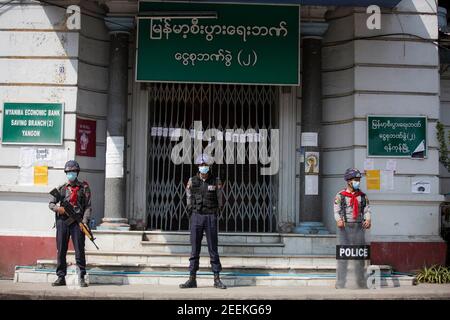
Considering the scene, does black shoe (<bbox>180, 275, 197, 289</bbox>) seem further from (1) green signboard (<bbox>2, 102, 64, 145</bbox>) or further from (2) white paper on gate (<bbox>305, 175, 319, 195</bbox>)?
(1) green signboard (<bbox>2, 102, 64, 145</bbox>)

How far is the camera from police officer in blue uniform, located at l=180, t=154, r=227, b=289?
35.2ft

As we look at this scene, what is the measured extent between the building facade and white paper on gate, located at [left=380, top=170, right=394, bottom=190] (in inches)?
0.8

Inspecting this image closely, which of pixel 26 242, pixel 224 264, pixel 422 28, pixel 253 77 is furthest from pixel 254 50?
pixel 26 242

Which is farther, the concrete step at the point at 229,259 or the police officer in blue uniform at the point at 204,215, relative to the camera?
the concrete step at the point at 229,259

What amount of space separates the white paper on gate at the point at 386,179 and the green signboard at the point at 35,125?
653 cm

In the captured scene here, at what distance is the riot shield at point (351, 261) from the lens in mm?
10883

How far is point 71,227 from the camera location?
10898 mm

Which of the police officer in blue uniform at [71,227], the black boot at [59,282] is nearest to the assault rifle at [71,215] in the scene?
the police officer in blue uniform at [71,227]

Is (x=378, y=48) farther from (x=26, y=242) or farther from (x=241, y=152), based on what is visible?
(x=26, y=242)

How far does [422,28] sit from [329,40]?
192cm

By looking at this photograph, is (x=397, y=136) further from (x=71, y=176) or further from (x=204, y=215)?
(x=71, y=176)

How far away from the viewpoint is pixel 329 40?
533 inches

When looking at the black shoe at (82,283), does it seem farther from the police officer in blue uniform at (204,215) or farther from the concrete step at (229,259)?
the police officer in blue uniform at (204,215)

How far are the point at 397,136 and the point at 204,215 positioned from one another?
14.9ft
